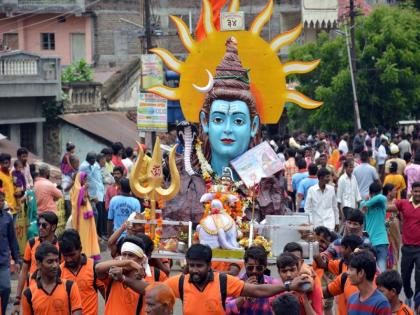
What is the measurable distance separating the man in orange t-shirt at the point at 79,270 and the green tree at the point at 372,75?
29240 millimetres

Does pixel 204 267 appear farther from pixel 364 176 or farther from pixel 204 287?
pixel 364 176

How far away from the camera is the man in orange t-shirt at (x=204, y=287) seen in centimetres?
945

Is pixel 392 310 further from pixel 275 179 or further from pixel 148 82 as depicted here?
pixel 148 82

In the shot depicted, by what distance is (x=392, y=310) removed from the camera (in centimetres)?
947

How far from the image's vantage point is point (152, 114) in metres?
23.7

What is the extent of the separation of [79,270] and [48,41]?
35385mm

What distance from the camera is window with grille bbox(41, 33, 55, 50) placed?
4512cm

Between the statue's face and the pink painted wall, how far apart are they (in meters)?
28.9

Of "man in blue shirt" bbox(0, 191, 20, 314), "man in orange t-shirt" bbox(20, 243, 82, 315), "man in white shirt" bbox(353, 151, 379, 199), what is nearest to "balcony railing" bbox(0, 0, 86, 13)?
"man in white shirt" bbox(353, 151, 379, 199)

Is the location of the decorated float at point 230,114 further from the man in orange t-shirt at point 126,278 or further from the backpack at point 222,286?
the backpack at point 222,286

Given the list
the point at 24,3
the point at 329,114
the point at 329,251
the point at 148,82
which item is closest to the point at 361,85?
the point at 329,114

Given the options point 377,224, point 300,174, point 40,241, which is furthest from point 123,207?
point 300,174

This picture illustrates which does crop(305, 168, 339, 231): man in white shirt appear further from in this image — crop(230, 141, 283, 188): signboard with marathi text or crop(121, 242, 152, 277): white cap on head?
crop(121, 242, 152, 277): white cap on head

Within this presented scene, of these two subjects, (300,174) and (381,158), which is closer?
(300,174)
